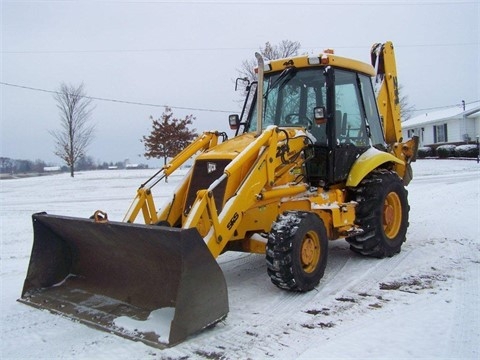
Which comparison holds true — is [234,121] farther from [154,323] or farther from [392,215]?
[154,323]

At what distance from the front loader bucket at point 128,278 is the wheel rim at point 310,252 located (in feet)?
4.19

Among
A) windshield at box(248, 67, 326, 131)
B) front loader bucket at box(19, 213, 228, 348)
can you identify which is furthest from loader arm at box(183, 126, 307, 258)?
windshield at box(248, 67, 326, 131)

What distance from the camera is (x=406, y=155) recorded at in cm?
821

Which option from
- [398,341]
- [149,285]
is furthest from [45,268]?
[398,341]

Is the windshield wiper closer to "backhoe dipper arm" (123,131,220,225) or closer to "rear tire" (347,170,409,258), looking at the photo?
"backhoe dipper arm" (123,131,220,225)

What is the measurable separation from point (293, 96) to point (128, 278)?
3.29 meters

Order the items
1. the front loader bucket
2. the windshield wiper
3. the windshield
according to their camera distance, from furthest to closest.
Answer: the windshield wiper → the windshield → the front loader bucket

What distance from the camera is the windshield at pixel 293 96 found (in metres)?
6.39

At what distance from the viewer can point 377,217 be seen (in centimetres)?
662

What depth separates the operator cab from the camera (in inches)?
246

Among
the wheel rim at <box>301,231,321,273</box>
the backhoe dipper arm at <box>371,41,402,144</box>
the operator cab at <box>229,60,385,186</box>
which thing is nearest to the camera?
the wheel rim at <box>301,231,321,273</box>

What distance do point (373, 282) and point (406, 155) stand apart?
10.6 ft

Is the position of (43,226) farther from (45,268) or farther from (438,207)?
(438,207)

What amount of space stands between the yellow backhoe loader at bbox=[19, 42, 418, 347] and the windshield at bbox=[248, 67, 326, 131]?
0.05 ft
